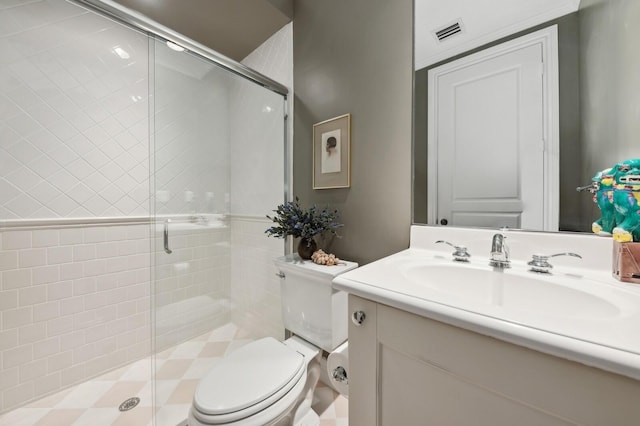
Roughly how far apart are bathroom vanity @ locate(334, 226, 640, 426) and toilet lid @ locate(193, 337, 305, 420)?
34 cm

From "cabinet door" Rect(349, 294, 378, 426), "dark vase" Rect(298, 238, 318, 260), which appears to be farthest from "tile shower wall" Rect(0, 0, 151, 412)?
"cabinet door" Rect(349, 294, 378, 426)

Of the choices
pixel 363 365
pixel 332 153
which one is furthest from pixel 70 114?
pixel 363 365

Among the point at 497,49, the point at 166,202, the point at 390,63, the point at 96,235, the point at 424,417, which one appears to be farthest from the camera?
the point at 96,235

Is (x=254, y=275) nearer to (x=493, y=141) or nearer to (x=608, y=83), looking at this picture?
Result: (x=493, y=141)

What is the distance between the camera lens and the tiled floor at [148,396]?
45.7 inches

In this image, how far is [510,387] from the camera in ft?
1.40

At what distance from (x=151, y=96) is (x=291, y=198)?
0.96m

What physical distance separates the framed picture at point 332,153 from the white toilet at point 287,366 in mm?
467

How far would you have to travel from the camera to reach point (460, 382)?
0.48 m

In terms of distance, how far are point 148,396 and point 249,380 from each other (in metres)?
0.89

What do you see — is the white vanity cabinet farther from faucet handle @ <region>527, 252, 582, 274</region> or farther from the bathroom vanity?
faucet handle @ <region>527, 252, 582, 274</region>

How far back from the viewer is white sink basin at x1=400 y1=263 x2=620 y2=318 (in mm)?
596

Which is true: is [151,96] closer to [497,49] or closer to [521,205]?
[497,49]

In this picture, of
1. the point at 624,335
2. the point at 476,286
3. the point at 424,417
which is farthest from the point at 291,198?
the point at 624,335
